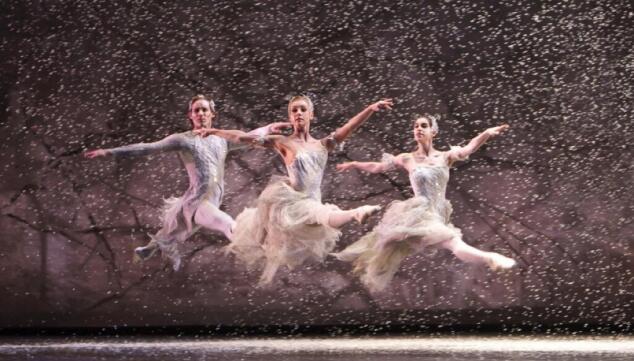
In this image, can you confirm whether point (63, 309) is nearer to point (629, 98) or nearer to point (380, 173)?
point (380, 173)

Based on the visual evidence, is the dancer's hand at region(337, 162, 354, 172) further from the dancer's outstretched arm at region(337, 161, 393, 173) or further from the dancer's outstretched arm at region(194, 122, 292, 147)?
the dancer's outstretched arm at region(194, 122, 292, 147)

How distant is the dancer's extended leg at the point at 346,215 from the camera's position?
8.17ft

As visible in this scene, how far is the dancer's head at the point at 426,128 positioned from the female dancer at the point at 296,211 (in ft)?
0.37

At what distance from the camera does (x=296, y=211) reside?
8.19 ft

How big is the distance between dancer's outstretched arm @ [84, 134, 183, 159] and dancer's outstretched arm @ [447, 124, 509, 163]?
2.77 ft

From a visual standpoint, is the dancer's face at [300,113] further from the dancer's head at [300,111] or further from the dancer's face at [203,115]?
the dancer's face at [203,115]

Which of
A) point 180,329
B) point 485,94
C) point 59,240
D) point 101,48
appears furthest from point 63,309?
point 485,94

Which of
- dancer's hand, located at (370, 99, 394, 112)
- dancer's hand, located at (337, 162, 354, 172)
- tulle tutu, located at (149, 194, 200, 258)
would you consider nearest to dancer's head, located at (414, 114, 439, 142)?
dancer's hand, located at (370, 99, 394, 112)

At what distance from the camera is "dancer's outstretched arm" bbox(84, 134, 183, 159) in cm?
258

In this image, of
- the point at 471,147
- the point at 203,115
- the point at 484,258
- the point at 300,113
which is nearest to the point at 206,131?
the point at 203,115

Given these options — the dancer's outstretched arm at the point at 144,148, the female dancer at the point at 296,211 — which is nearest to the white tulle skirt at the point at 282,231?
the female dancer at the point at 296,211

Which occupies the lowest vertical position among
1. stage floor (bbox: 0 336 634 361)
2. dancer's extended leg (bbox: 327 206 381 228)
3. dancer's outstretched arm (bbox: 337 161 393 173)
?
stage floor (bbox: 0 336 634 361)

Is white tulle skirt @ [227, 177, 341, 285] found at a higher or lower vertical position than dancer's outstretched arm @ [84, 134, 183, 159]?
lower

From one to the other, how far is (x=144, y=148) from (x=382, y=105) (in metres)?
0.76
